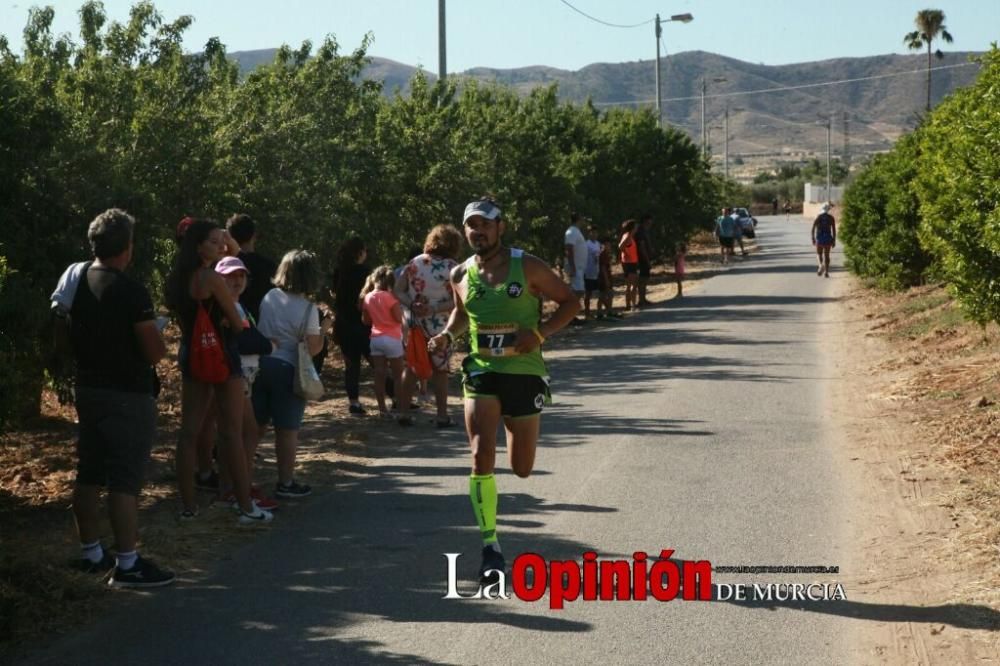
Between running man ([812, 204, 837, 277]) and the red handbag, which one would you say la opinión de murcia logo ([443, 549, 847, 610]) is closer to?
the red handbag

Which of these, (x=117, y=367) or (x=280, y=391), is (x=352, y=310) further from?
(x=117, y=367)

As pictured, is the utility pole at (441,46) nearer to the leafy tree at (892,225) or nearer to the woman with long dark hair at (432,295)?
the leafy tree at (892,225)

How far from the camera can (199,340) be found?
8617 mm

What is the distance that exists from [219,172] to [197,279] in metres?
6.41

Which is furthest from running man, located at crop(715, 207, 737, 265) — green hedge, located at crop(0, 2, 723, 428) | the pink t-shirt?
the pink t-shirt

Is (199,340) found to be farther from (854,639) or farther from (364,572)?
(854,639)

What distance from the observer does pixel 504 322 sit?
7617 millimetres

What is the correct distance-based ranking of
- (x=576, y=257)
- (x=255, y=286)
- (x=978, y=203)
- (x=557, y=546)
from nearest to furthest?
(x=557, y=546), (x=255, y=286), (x=978, y=203), (x=576, y=257)

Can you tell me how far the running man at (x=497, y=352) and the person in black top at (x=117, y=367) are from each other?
1.64 metres

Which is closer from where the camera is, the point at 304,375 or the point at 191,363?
the point at 191,363

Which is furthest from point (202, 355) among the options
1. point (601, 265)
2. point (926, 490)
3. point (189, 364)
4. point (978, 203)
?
point (601, 265)

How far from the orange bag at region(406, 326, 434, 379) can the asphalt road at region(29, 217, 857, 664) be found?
0.58 meters

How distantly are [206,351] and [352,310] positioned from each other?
5.37 metres

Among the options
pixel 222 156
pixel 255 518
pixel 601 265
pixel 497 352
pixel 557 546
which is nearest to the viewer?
pixel 497 352
